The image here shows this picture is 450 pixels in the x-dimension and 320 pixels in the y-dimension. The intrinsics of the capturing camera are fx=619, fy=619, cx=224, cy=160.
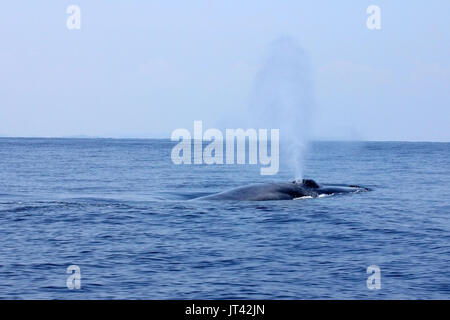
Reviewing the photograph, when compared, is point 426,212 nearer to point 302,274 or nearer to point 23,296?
point 302,274

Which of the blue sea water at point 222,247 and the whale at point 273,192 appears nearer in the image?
the blue sea water at point 222,247

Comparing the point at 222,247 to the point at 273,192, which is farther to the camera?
the point at 273,192

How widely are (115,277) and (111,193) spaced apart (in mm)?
23702

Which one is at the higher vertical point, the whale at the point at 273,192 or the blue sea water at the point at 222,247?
the whale at the point at 273,192

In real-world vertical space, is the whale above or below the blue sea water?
above

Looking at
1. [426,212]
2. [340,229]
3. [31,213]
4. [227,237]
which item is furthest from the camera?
[426,212]

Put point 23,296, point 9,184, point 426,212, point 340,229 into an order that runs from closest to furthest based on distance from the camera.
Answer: point 23,296 < point 340,229 < point 426,212 < point 9,184

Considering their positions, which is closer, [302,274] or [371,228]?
[302,274]

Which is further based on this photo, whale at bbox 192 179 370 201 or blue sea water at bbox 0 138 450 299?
whale at bbox 192 179 370 201

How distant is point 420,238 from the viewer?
942 inches

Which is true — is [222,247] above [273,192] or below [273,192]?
below
